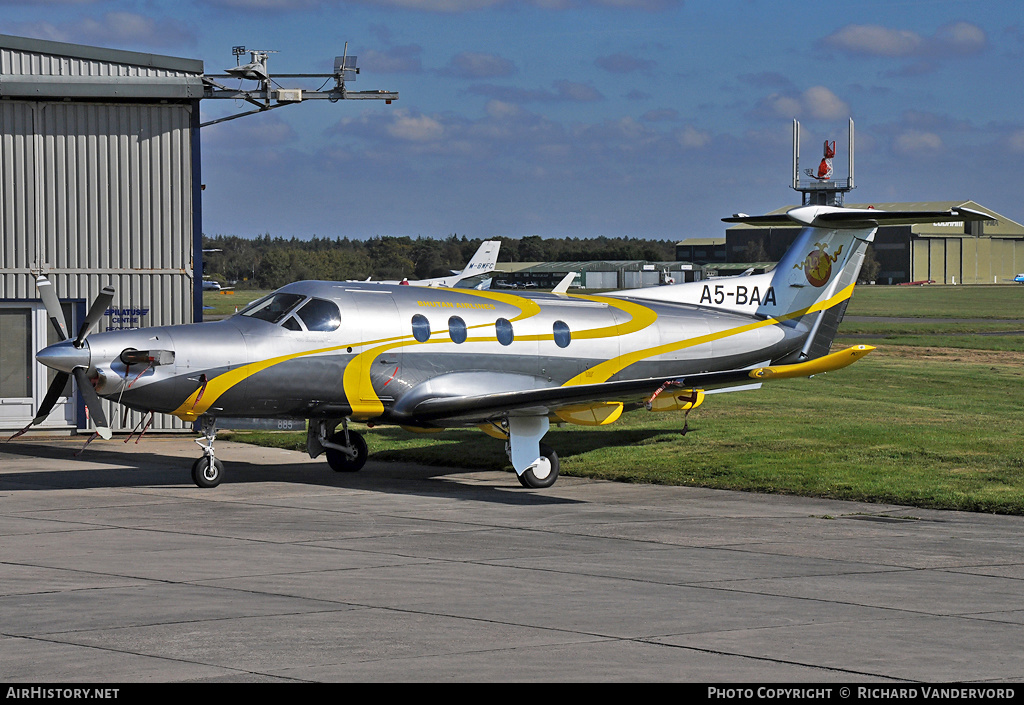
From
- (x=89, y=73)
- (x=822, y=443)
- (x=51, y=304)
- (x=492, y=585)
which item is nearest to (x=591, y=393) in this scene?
(x=822, y=443)

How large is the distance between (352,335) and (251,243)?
522 feet

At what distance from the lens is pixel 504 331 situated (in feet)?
61.0

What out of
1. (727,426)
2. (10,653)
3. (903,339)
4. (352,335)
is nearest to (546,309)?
(352,335)

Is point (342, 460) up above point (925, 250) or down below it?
below

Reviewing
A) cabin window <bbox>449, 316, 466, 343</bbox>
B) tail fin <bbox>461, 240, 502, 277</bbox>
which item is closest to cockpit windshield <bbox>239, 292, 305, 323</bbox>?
cabin window <bbox>449, 316, 466, 343</bbox>

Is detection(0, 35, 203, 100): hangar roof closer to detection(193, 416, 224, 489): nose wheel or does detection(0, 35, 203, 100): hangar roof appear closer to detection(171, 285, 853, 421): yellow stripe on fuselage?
detection(171, 285, 853, 421): yellow stripe on fuselage

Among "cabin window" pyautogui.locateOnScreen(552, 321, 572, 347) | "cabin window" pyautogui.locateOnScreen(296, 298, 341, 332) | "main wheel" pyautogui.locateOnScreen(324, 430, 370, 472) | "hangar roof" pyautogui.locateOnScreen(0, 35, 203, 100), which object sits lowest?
"main wheel" pyautogui.locateOnScreen(324, 430, 370, 472)

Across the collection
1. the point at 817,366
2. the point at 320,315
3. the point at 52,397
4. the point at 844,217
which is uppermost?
the point at 844,217

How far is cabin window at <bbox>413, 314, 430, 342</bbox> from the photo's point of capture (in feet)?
58.5

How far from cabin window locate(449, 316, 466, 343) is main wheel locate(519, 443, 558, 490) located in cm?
205

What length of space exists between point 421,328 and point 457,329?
1.96 feet

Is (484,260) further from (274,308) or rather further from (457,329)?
(274,308)
